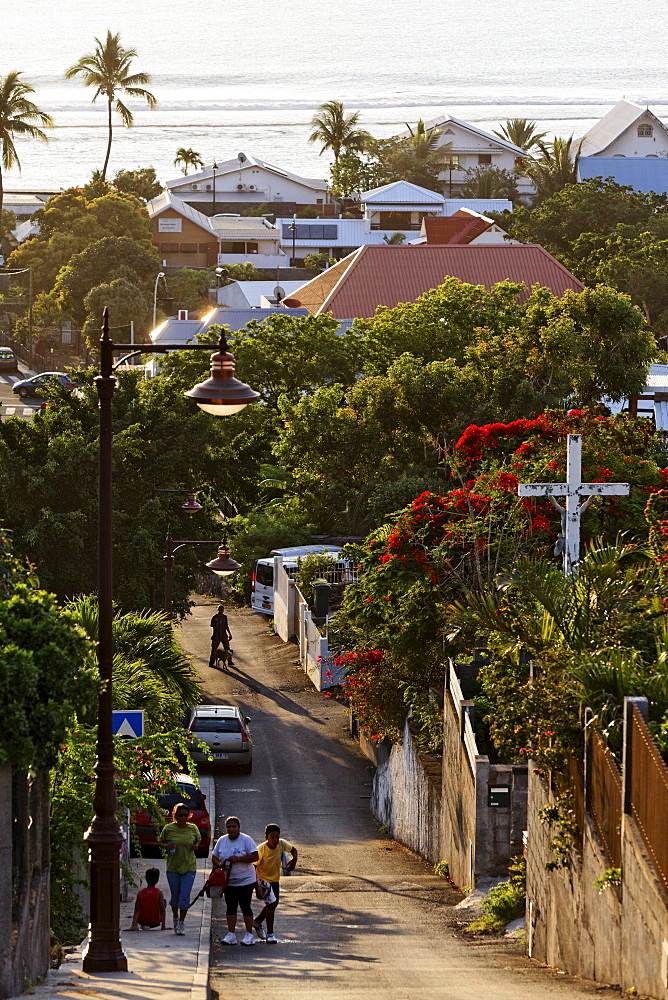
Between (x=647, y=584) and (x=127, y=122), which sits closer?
(x=647, y=584)

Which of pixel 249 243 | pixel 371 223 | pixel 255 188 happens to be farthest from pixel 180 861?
pixel 255 188

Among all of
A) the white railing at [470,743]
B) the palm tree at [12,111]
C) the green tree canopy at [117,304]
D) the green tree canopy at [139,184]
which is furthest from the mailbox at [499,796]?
the green tree canopy at [139,184]

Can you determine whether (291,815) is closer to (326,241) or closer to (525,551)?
(525,551)

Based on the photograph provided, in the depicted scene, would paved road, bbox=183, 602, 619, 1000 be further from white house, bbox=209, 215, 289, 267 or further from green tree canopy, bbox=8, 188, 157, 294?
white house, bbox=209, 215, 289, 267

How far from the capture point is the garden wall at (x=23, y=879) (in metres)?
12.3

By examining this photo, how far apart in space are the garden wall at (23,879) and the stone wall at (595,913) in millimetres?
5045

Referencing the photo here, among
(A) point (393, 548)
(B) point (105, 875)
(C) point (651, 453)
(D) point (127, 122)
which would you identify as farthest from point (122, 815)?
(D) point (127, 122)

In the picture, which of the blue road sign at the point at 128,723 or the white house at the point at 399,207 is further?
the white house at the point at 399,207

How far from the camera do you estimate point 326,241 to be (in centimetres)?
13038

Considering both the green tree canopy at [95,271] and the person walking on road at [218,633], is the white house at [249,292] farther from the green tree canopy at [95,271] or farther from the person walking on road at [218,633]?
the person walking on road at [218,633]

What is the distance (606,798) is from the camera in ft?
47.9

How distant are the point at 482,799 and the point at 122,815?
16.4 ft

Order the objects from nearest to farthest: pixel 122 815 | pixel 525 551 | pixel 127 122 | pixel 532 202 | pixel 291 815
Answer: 1. pixel 122 815
2. pixel 525 551
3. pixel 291 815
4. pixel 127 122
5. pixel 532 202

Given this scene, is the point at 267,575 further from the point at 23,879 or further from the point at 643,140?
the point at 643,140
